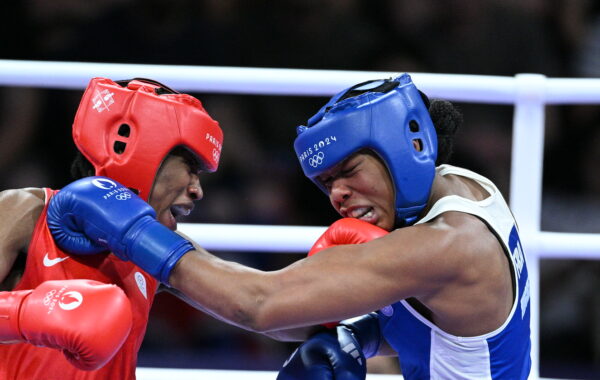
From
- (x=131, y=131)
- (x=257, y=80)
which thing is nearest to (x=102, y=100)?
(x=131, y=131)

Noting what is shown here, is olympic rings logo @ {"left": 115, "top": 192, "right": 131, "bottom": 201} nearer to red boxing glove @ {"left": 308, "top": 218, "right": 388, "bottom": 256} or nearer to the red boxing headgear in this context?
the red boxing headgear

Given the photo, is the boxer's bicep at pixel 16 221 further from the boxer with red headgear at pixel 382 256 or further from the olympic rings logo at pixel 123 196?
the olympic rings logo at pixel 123 196

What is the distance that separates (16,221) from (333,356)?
0.83 m

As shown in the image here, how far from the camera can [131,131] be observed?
6.17 ft

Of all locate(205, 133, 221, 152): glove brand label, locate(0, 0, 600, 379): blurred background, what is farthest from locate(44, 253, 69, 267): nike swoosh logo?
locate(0, 0, 600, 379): blurred background

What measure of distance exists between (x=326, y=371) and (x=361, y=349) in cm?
19

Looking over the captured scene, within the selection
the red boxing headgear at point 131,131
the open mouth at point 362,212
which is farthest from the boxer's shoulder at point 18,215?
the open mouth at point 362,212

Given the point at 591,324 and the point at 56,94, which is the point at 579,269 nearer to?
the point at 591,324

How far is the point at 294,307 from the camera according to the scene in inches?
69.1

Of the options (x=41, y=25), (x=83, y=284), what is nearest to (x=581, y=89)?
(x=83, y=284)

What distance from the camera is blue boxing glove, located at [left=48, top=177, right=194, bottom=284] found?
1.73 m

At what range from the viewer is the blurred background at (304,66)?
389 cm

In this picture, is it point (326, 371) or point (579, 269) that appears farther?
point (579, 269)

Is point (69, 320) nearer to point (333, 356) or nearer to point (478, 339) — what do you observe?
point (333, 356)
